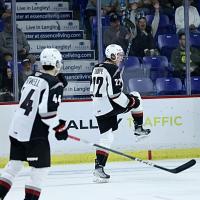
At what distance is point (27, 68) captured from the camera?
10641 millimetres

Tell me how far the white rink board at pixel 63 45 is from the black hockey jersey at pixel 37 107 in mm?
4871

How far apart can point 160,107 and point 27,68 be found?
169 centimetres

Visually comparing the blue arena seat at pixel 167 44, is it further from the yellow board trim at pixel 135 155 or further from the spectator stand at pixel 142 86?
the yellow board trim at pixel 135 155

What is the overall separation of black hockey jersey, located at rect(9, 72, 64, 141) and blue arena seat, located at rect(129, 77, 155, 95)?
4.83 m

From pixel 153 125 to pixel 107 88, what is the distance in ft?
7.48

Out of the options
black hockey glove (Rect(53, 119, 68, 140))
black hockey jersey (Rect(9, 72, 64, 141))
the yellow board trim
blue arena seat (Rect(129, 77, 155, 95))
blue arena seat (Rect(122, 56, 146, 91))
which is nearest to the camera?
black hockey jersey (Rect(9, 72, 64, 141))

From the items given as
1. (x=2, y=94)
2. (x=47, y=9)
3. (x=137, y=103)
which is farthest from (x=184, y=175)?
(x=47, y=9)

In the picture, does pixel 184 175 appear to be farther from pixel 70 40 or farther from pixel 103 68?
pixel 70 40

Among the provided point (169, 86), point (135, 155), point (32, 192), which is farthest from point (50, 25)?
point (32, 192)

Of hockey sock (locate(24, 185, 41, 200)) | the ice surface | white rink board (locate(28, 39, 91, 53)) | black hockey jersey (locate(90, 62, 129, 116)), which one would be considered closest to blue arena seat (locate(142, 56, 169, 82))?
white rink board (locate(28, 39, 91, 53))

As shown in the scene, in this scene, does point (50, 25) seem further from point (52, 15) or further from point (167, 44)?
point (167, 44)

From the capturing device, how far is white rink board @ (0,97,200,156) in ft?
34.0

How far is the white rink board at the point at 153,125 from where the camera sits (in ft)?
34.0

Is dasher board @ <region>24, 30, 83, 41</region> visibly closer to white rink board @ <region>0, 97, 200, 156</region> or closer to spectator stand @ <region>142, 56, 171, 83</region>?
spectator stand @ <region>142, 56, 171, 83</region>
